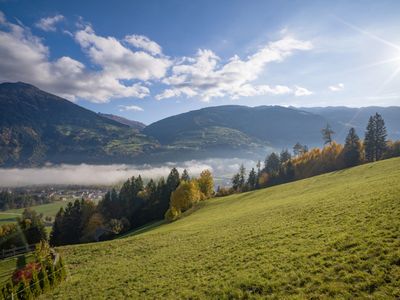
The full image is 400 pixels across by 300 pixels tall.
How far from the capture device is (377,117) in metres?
101

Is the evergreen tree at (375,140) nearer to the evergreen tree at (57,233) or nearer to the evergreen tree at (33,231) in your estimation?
the evergreen tree at (57,233)

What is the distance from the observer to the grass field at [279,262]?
13.4m

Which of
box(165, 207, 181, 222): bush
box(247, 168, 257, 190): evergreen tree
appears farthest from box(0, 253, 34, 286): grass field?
box(247, 168, 257, 190): evergreen tree

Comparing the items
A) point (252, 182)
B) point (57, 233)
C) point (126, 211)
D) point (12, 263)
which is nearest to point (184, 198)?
point (126, 211)

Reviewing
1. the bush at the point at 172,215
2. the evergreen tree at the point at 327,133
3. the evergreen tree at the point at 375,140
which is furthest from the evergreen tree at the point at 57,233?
the evergreen tree at the point at 375,140

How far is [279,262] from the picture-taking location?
17828 mm

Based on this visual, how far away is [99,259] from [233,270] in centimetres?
2452

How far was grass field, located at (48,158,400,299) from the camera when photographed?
1342cm

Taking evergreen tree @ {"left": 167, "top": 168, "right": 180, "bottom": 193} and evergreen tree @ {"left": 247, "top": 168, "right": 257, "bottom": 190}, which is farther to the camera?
evergreen tree @ {"left": 247, "top": 168, "right": 257, "bottom": 190}

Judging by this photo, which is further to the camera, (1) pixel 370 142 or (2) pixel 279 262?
(1) pixel 370 142

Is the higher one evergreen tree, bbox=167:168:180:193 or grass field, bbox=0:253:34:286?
evergreen tree, bbox=167:168:180:193

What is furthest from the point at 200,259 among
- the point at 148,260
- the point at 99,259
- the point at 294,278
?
the point at 99,259

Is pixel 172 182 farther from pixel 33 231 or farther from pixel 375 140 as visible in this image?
pixel 375 140

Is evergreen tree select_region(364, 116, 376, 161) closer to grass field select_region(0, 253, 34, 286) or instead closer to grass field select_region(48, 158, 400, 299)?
grass field select_region(48, 158, 400, 299)
